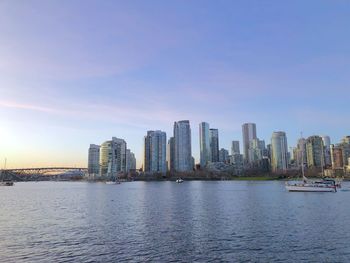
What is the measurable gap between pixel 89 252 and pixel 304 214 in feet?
151

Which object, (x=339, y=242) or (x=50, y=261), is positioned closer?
(x=50, y=261)

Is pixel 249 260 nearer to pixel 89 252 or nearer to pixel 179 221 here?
pixel 89 252

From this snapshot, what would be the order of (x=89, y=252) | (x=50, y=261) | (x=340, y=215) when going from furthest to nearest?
(x=340, y=215)
(x=89, y=252)
(x=50, y=261)

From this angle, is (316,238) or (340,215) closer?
(316,238)

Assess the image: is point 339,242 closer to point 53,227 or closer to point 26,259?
point 26,259

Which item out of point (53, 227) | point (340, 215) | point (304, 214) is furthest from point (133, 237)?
point (340, 215)

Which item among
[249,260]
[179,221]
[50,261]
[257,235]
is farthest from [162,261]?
[179,221]

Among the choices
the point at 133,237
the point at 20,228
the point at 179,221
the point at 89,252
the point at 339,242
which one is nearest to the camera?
the point at 89,252

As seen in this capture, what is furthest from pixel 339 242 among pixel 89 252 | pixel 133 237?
pixel 89 252

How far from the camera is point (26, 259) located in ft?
116

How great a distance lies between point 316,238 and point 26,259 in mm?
34044

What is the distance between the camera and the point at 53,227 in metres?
54.5

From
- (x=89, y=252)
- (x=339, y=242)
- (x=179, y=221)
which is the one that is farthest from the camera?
(x=179, y=221)

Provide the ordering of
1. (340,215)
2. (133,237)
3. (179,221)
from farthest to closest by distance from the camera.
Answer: (340,215) < (179,221) < (133,237)
